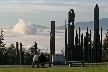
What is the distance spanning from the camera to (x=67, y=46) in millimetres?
55250

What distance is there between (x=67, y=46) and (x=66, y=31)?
190 centimetres

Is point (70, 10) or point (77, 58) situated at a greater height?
point (70, 10)

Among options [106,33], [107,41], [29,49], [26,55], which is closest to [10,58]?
[26,55]

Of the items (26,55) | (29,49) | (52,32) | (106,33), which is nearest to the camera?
(52,32)

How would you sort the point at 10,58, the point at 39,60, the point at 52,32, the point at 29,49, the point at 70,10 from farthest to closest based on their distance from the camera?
the point at 29,49
the point at 10,58
the point at 70,10
the point at 52,32
the point at 39,60

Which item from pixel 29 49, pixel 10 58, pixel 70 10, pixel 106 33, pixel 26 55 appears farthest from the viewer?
pixel 106 33

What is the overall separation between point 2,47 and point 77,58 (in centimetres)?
2408

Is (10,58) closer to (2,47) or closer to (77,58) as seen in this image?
(2,47)

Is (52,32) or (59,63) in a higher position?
(52,32)

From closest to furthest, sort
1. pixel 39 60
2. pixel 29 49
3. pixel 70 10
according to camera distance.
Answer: pixel 39 60 < pixel 70 10 < pixel 29 49

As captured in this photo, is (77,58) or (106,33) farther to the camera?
(106,33)

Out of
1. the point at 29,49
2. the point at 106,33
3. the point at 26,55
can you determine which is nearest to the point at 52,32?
the point at 26,55

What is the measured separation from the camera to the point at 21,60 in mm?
52156

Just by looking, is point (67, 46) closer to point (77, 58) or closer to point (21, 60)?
point (77, 58)
